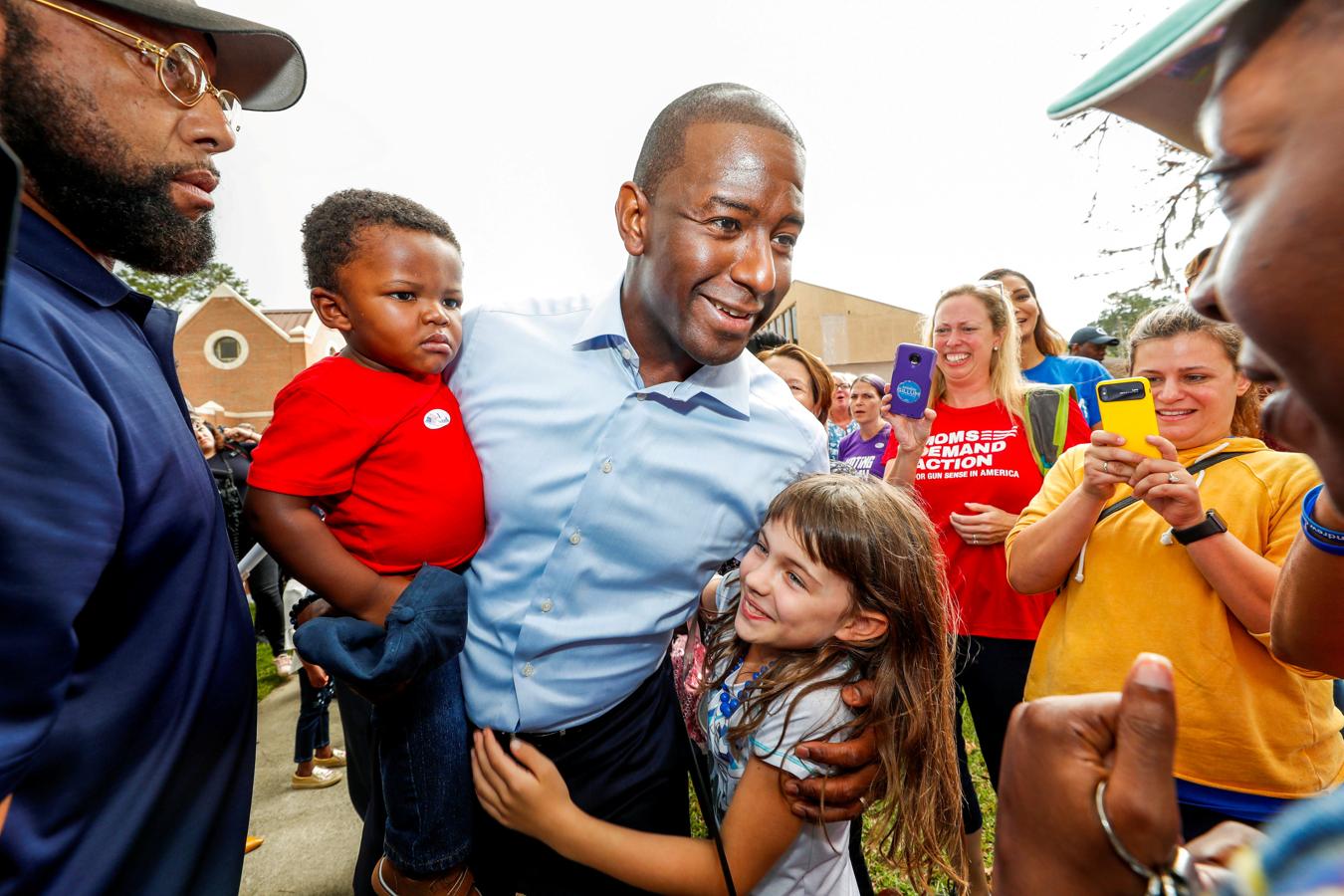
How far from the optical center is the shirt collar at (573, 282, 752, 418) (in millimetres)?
1826

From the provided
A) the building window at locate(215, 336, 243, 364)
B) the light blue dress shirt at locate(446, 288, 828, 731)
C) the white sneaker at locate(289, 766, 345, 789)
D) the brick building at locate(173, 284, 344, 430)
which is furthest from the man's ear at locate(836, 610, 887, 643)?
the building window at locate(215, 336, 243, 364)

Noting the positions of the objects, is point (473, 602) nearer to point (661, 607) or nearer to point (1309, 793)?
point (661, 607)

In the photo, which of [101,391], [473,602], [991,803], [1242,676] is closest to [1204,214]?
[991,803]

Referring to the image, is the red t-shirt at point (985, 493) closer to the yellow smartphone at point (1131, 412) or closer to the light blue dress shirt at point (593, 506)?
the yellow smartphone at point (1131, 412)

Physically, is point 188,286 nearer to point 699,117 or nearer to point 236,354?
point 236,354

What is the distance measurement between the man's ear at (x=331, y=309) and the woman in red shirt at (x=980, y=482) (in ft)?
8.18

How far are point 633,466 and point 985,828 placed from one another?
3.59m

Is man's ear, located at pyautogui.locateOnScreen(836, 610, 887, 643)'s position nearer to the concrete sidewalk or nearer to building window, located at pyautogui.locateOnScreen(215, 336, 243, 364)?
the concrete sidewalk

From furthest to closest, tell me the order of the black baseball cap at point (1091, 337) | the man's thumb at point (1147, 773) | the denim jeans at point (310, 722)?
the black baseball cap at point (1091, 337), the denim jeans at point (310, 722), the man's thumb at point (1147, 773)

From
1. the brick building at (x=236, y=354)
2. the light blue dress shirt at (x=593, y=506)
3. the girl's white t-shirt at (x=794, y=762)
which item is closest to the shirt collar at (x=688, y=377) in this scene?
the light blue dress shirt at (x=593, y=506)

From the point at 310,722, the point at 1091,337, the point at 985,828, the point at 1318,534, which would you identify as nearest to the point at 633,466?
the point at 1318,534

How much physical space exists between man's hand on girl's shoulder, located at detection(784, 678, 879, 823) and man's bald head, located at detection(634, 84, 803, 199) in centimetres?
156

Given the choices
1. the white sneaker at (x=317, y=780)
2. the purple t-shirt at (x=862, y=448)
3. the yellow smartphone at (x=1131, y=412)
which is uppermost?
the yellow smartphone at (x=1131, y=412)

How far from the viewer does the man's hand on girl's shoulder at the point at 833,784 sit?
1499 mm
